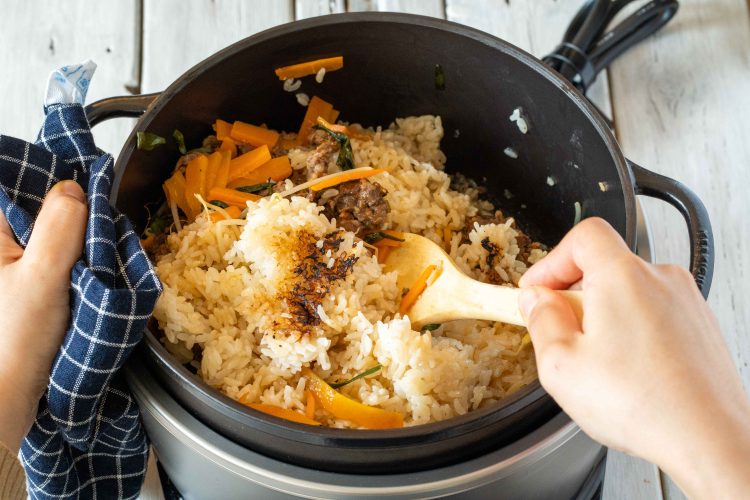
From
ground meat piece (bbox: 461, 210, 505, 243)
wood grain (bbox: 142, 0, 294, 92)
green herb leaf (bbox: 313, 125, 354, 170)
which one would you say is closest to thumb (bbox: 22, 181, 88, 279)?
green herb leaf (bbox: 313, 125, 354, 170)

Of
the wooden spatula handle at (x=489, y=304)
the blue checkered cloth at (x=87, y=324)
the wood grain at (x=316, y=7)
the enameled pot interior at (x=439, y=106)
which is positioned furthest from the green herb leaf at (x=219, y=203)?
the wood grain at (x=316, y=7)

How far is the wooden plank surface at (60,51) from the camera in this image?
6.49 feet

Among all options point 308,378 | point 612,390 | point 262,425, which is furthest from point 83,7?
point 612,390

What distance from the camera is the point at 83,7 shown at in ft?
7.03

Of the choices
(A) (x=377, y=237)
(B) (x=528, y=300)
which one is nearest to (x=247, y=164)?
(A) (x=377, y=237)

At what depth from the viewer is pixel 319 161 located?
1439 mm

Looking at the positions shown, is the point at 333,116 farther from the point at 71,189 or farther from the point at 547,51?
the point at 547,51

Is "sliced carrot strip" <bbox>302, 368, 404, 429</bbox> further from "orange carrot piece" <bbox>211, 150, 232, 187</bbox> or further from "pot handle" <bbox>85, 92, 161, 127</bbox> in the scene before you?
"pot handle" <bbox>85, 92, 161, 127</bbox>

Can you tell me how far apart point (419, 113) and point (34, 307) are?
87 cm

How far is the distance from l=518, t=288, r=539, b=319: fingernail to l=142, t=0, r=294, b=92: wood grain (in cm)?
131

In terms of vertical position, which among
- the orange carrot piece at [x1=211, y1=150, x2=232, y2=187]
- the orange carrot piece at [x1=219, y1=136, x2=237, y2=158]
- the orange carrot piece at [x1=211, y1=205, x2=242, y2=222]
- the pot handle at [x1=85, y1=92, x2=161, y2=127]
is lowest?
the orange carrot piece at [x1=211, y1=205, x2=242, y2=222]

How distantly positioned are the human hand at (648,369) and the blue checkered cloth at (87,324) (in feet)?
1.84

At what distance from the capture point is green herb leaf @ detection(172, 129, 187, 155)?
1.46 metres

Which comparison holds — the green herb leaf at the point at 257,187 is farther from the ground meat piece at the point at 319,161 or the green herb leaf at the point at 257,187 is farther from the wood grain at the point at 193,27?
the wood grain at the point at 193,27
